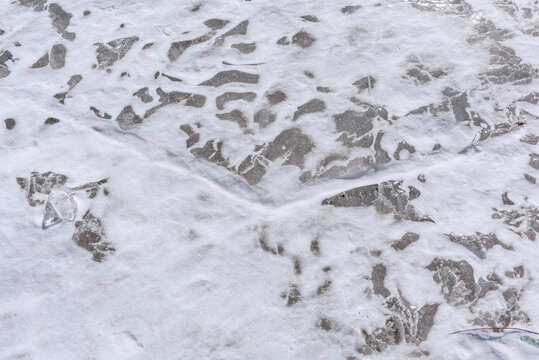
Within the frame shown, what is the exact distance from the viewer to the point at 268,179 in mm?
3018

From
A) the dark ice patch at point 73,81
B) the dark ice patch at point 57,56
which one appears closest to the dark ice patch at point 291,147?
the dark ice patch at point 73,81

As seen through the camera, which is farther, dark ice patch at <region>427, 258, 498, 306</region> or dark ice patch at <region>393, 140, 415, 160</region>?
dark ice patch at <region>393, 140, 415, 160</region>

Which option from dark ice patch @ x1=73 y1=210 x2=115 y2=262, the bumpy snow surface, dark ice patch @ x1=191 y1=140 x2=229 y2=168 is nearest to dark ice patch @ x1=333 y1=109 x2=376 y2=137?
the bumpy snow surface

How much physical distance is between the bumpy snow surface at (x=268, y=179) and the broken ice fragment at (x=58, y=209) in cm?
2

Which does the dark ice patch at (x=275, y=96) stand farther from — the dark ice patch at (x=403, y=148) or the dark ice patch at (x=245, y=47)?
the dark ice patch at (x=403, y=148)

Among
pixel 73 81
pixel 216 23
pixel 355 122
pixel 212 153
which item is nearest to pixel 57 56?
pixel 73 81

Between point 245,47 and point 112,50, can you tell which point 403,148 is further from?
point 112,50

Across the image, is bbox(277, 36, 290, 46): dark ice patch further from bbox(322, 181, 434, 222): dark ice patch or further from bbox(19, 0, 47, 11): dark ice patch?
bbox(19, 0, 47, 11): dark ice patch

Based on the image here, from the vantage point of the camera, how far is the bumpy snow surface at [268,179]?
265cm

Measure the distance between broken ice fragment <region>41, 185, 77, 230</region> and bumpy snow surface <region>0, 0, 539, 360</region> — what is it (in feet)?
0.06

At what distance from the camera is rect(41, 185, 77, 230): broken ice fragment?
2914 millimetres

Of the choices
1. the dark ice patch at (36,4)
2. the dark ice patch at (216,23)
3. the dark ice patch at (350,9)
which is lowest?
the dark ice patch at (216,23)

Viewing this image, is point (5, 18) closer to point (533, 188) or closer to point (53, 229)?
point (53, 229)

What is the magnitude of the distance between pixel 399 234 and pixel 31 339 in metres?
2.64
